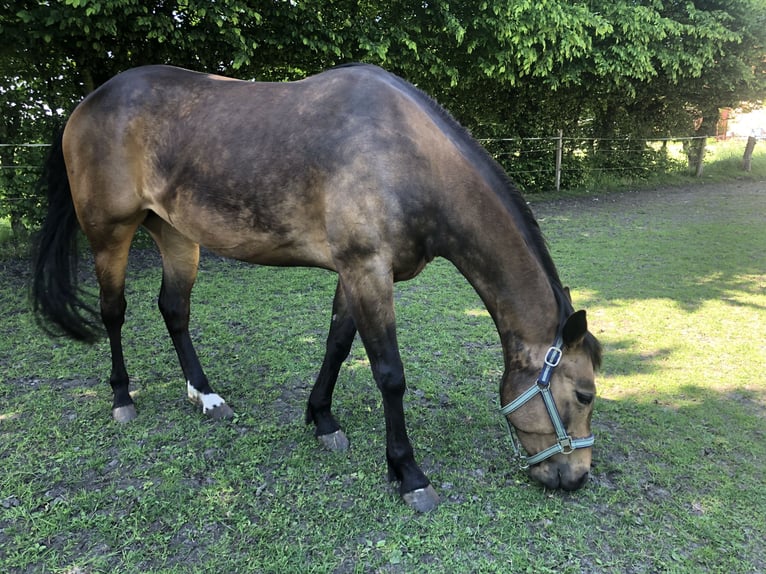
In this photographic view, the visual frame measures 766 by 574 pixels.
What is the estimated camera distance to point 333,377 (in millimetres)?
2994

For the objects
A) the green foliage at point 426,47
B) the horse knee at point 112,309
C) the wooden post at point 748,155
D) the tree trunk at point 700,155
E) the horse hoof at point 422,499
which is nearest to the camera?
the horse hoof at point 422,499

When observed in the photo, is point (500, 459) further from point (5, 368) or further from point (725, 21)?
point (725, 21)

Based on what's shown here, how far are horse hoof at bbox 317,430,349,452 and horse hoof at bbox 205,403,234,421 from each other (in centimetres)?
70

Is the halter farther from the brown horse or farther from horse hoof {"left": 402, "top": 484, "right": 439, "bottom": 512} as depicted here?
horse hoof {"left": 402, "top": 484, "right": 439, "bottom": 512}

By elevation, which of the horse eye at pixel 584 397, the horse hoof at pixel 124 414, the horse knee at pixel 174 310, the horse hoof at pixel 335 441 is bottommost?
the horse hoof at pixel 124 414

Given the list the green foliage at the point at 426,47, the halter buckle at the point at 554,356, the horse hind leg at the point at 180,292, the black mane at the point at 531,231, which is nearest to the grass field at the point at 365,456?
the horse hind leg at the point at 180,292

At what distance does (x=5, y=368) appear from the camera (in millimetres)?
3811

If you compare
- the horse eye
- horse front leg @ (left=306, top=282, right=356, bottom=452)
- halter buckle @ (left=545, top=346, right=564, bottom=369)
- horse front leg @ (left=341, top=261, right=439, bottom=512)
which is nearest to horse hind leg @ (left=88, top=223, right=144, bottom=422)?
horse front leg @ (left=306, top=282, right=356, bottom=452)

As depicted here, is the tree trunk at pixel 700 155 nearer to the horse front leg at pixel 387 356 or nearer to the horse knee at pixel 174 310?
the horse front leg at pixel 387 356

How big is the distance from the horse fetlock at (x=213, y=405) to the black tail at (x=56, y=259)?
1006 millimetres

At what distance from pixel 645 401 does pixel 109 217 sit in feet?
12.2

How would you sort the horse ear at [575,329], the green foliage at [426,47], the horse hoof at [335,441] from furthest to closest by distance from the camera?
the green foliage at [426,47] < the horse hoof at [335,441] < the horse ear at [575,329]

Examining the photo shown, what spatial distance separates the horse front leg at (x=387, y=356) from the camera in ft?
7.59

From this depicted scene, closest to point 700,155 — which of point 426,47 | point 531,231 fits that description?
point 426,47
